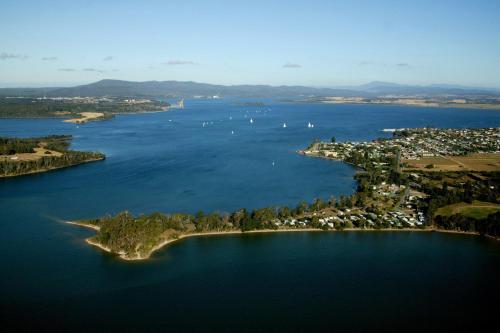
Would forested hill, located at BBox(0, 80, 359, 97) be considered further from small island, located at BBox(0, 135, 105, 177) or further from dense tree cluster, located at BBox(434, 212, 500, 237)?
dense tree cluster, located at BBox(434, 212, 500, 237)

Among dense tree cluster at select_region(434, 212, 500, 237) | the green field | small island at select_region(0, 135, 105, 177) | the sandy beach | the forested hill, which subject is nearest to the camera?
dense tree cluster at select_region(434, 212, 500, 237)

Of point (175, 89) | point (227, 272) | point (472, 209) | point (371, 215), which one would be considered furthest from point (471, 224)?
point (175, 89)

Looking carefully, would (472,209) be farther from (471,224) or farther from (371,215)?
(371,215)

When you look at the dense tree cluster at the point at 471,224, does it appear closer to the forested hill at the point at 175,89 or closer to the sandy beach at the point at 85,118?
the sandy beach at the point at 85,118

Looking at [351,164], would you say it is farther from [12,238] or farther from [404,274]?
[12,238]

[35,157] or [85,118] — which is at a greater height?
[85,118]

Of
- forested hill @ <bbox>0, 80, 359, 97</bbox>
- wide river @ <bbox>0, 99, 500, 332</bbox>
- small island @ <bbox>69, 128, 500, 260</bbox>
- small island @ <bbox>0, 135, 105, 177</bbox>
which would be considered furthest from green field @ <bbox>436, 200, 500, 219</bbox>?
forested hill @ <bbox>0, 80, 359, 97</bbox>
